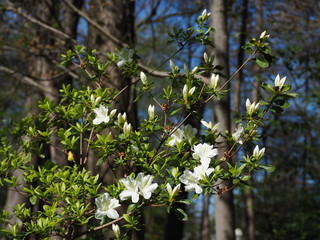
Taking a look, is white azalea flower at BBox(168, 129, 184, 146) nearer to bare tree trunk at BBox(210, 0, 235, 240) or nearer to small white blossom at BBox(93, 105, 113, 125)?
small white blossom at BBox(93, 105, 113, 125)

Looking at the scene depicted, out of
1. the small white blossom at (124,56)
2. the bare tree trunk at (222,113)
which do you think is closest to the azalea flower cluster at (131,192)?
the small white blossom at (124,56)

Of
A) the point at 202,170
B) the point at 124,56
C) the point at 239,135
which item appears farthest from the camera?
the point at 124,56

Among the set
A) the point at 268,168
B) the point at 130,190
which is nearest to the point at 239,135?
the point at 268,168

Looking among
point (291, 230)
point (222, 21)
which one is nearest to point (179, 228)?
point (291, 230)

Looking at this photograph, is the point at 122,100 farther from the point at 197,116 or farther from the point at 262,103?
the point at 262,103

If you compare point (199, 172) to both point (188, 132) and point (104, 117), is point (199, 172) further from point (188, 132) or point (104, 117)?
point (104, 117)

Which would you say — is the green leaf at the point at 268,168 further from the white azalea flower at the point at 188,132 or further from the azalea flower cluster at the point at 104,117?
the azalea flower cluster at the point at 104,117
